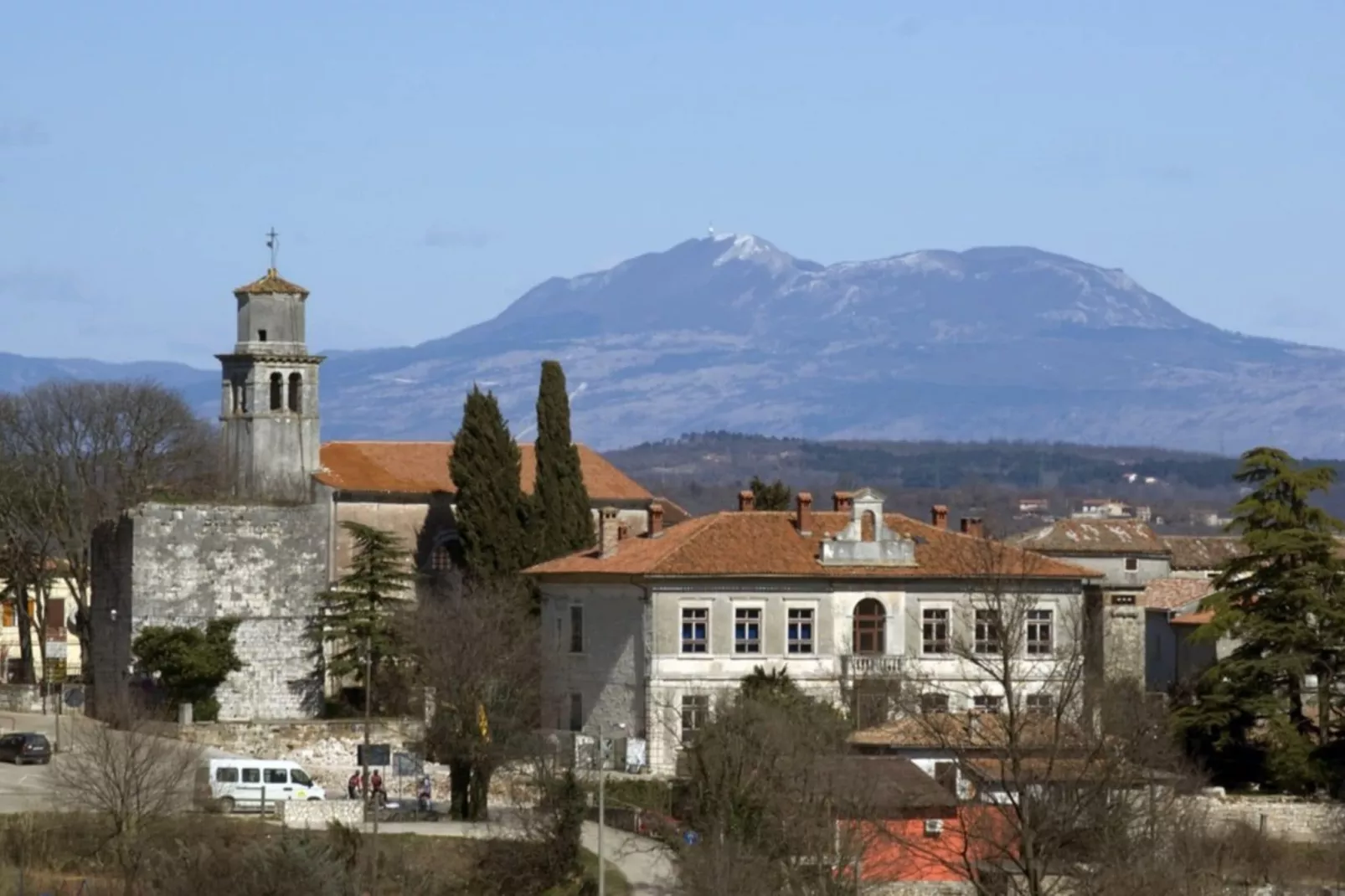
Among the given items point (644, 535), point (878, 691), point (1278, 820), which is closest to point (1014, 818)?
point (1278, 820)

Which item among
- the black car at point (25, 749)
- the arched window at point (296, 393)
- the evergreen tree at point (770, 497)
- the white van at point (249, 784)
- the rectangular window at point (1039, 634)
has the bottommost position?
the white van at point (249, 784)

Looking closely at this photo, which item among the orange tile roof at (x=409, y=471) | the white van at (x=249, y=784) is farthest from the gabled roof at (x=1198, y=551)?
the white van at (x=249, y=784)

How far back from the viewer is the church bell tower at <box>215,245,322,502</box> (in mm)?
76625

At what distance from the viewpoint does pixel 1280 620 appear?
6047 centimetres

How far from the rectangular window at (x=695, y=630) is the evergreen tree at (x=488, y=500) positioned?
801 centimetres

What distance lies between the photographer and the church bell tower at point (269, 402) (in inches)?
3017

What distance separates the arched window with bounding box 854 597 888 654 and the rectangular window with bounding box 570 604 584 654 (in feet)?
20.0

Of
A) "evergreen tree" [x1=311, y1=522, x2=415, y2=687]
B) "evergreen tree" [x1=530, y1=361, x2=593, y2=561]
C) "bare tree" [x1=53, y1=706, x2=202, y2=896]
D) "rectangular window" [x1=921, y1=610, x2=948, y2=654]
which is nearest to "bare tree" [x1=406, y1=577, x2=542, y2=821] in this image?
"evergreen tree" [x1=311, y1=522, x2=415, y2=687]

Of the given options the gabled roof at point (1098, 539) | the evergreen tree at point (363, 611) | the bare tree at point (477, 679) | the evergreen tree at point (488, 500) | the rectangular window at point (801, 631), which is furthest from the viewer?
the gabled roof at point (1098, 539)

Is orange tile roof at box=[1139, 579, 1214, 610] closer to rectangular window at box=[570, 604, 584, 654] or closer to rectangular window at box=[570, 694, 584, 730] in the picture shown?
rectangular window at box=[570, 604, 584, 654]

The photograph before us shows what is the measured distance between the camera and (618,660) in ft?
221

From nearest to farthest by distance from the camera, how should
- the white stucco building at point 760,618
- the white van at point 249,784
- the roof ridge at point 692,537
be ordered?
the white van at point 249,784 < the white stucco building at point 760,618 < the roof ridge at point 692,537

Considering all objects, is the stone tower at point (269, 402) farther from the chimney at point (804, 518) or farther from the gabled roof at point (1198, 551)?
the gabled roof at point (1198, 551)

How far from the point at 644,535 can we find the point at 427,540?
27.1 feet
